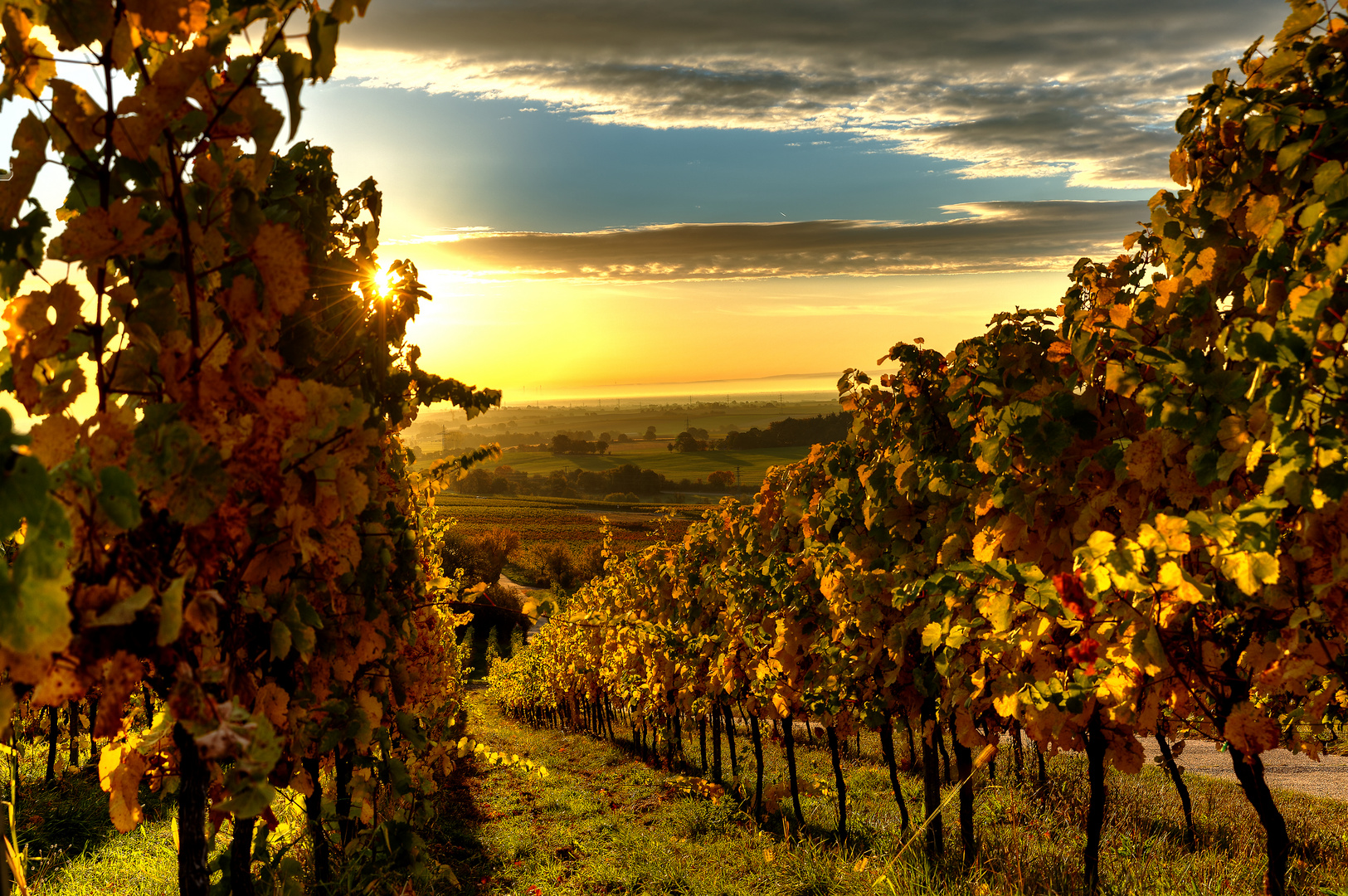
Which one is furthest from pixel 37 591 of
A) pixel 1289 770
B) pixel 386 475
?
pixel 1289 770

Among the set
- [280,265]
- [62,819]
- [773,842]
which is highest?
[280,265]

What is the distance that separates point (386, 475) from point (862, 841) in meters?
6.91

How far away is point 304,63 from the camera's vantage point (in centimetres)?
145

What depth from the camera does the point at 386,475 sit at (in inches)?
155

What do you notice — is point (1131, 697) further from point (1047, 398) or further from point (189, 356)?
point (189, 356)

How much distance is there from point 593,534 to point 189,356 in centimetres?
7767

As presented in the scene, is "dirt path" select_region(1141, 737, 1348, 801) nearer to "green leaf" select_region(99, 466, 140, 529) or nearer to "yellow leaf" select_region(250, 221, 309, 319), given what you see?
"yellow leaf" select_region(250, 221, 309, 319)

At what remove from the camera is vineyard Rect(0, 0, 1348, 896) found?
1416mm

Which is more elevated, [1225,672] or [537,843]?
[1225,672]

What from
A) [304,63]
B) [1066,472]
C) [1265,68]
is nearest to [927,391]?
[1066,472]

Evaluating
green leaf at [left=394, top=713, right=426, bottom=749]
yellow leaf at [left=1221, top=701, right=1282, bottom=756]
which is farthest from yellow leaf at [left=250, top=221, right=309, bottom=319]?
yellow leaf at [left=1221, top=701, right=1282, bottom=756]

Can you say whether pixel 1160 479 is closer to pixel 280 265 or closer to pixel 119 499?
pixel 280 265

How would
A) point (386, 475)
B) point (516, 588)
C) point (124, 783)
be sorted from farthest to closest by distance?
point (516, 588)
point (386, 475)
point (124, 783)

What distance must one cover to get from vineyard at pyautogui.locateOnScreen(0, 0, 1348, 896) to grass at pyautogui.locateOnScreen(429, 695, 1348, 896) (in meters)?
0.29
